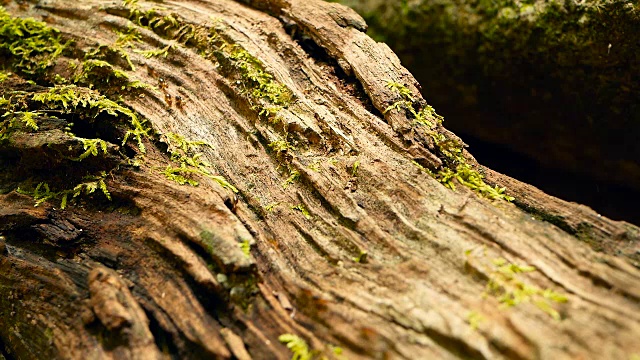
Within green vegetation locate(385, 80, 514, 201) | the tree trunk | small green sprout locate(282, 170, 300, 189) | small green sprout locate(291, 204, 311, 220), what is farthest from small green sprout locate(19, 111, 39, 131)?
green vegetation locate(385, 80, 514, 201)

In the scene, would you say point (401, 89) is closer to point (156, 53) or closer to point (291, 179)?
point (291, 179)

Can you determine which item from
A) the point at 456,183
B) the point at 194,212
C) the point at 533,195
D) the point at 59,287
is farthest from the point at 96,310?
the point at 533,195

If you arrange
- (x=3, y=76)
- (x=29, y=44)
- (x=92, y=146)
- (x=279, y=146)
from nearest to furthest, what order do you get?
(x=92, y=146) < (x=279, y=146) < (x=3, y=76) < (x=29, y=44)

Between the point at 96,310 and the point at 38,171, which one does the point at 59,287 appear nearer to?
the point at 96,310

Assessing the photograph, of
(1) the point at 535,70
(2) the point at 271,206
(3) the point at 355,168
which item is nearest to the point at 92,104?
(2) the point at 271,206

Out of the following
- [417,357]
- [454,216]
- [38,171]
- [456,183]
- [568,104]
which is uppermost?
[568,104]

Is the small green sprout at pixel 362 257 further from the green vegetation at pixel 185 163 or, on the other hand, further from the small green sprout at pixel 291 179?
the green vegetation at pixel 185 163
